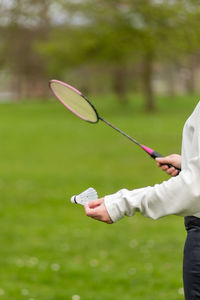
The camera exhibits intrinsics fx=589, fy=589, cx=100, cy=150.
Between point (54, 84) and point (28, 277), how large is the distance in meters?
3.58

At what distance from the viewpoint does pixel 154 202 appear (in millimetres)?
2418

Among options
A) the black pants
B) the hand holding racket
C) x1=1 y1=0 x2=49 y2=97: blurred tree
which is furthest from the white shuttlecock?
x1=1 y1=0 x2=49 y2=97: blurred tree

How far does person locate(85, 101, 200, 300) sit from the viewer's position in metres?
2.35

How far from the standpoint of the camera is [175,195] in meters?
2.37

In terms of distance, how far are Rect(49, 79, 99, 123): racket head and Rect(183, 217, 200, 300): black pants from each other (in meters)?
0.93

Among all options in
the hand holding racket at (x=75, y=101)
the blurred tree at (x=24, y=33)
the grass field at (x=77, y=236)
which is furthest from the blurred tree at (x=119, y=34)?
the hand holding racket at (x=75, y=101)

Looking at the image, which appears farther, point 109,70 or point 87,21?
point 109,70

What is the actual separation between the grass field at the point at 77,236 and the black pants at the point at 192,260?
321 centimetres

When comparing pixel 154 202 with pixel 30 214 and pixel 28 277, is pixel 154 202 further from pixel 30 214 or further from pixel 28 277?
pixel 30 214

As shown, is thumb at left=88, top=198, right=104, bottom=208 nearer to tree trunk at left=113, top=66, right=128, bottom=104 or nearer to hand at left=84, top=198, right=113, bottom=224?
hand at left=84, top=198, right=113, bottom=224

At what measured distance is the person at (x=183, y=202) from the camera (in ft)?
7.70

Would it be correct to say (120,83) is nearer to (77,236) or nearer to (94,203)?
(77,236)

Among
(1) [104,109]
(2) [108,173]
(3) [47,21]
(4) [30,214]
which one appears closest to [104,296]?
(4) [30,214]

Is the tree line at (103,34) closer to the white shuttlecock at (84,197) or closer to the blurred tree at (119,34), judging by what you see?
the blurred tree at (119,34)
